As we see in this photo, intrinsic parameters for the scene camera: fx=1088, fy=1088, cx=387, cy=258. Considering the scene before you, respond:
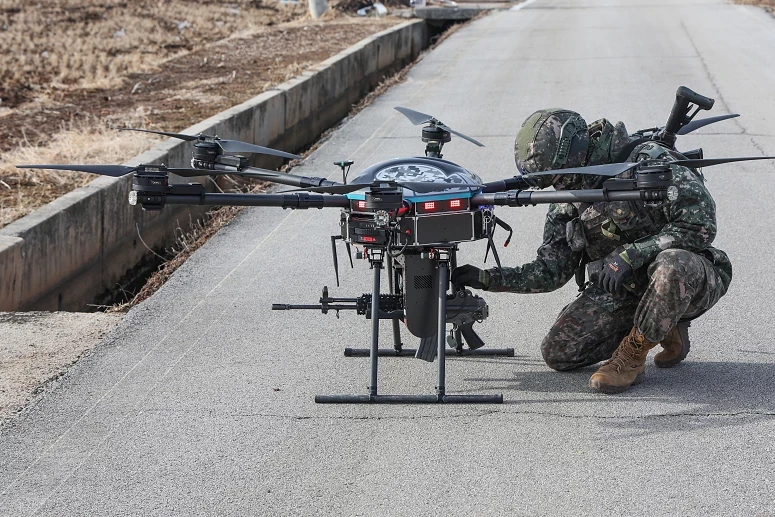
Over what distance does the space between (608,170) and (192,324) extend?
123 inches

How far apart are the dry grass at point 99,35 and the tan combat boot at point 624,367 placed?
37.9 ft

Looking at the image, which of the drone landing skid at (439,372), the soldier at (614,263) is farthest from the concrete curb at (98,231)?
the soldier at (614,263)

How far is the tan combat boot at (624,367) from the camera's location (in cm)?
546

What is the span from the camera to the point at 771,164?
36.0ft

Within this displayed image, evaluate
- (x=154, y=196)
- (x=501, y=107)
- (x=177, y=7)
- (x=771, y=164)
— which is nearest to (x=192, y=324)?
(x=154, y=196)

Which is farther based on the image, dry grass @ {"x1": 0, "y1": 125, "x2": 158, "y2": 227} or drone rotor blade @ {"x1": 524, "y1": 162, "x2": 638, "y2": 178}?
dry grass @ {"x1": 0, "y1": 125, "x2": 158, "y2": 227}

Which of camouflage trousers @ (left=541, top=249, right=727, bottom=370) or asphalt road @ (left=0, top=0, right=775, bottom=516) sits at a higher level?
camouflage trousers @ (left=541, top=249, right=727, bottom=370)

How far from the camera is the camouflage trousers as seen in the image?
5.17m

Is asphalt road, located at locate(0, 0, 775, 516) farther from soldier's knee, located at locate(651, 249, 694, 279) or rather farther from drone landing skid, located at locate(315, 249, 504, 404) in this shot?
soldier's knee, located at locate(651, 249, 694, 279)

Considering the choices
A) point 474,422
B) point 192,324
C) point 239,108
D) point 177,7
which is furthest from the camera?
point 177,7

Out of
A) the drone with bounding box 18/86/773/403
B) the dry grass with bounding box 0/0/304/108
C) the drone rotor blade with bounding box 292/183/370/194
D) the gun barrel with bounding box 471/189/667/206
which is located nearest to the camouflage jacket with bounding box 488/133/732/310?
the drone with bounding box 18/86/773/403

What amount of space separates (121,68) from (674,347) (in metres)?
15.0

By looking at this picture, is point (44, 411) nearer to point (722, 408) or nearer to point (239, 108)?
point (722, 408)

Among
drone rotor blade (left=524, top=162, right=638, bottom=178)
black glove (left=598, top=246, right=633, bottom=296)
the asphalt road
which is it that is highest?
drone rotor blade (left=524, top=162, right=638, bottom=178)
